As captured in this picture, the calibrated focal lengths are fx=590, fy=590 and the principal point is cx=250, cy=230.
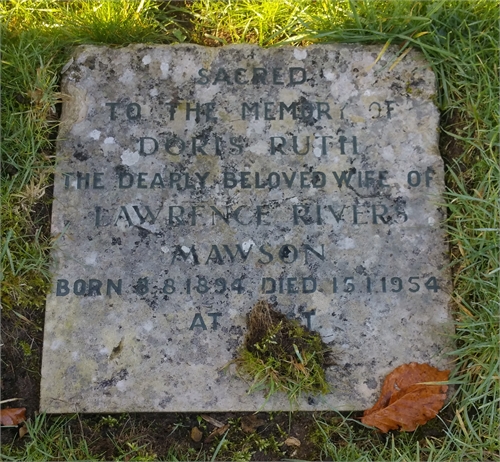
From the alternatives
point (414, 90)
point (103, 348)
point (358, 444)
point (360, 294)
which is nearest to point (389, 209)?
point (360, 294)

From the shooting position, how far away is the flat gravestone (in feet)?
7.82

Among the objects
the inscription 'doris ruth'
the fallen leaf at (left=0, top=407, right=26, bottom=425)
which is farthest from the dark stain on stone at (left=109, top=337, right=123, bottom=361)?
the fallen leaf at (left=0, top=407, right=26, bottom=425)

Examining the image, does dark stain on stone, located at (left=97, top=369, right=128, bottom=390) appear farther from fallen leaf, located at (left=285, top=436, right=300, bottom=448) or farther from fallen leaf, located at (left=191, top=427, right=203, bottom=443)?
fallen leaf, located at (left=285, top=436, right=300, bottom=448)

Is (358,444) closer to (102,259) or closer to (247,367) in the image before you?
(247,367)

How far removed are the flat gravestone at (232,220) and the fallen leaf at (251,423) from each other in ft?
0.38

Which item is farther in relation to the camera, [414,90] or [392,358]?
→ [414,90]

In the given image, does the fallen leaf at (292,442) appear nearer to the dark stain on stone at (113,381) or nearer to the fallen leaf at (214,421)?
the fallen leaf at (214,421)

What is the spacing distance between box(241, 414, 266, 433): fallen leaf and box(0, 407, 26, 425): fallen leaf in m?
0.90

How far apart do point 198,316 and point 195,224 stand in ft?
1.25

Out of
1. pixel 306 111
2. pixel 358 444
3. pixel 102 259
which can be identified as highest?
pixel 306 111

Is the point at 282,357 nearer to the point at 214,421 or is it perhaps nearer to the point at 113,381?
the point at 214,421

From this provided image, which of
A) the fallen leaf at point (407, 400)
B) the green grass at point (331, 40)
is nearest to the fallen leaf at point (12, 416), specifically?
the green grass at point (331, 40)

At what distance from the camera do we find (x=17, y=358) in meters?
2.49

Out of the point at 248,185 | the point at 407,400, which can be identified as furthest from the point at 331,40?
the point at 407,400
